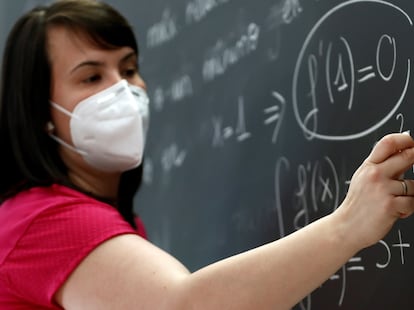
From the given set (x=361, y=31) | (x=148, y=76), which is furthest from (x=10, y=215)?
(x=148, y=76)

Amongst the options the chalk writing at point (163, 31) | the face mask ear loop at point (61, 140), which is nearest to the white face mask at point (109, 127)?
the face mask ear loop at point (61, 140)

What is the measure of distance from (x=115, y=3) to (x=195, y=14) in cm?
43

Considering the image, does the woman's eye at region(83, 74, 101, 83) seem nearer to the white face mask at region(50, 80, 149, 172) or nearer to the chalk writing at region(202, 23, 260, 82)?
the white face mask at region(50, 80, 149, 172)

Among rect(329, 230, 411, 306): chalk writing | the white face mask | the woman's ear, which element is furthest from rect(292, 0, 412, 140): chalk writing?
the woman's ear

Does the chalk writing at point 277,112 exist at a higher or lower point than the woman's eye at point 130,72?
lower

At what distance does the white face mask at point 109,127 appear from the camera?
4.58ft

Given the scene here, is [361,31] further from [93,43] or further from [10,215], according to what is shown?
[10,215]

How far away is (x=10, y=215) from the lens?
132 centimetres

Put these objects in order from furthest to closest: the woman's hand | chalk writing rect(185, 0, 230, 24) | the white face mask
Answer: chalk writing rect(185, 0, 230, 24) < the white face mask < the woman's hand

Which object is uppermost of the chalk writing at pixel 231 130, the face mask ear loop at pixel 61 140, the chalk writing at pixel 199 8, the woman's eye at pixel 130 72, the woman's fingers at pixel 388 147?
the chalk writing at pixel 199 8

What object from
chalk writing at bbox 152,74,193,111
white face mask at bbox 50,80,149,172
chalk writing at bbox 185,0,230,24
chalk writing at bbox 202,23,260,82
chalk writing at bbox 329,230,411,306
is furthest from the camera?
chalk writing at bbox 152,74,193,111

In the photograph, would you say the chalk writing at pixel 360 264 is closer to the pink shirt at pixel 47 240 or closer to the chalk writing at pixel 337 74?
the chalk writing at pixel 337 74

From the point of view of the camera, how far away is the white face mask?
4.58 ft

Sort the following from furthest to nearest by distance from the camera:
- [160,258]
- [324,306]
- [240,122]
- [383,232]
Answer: [240,122] → [324,306] → [160,258] → [383,232]
